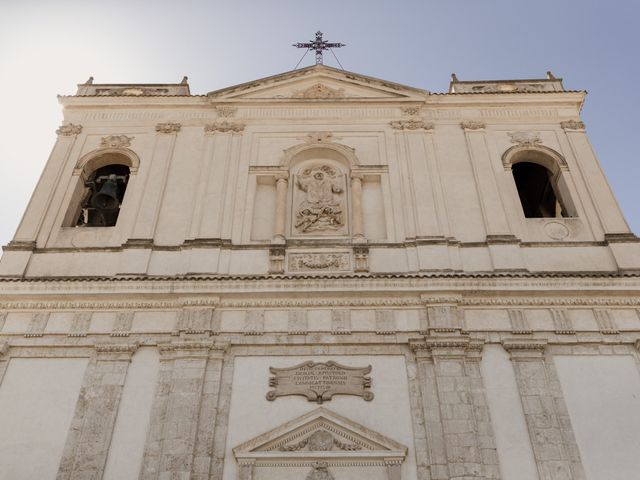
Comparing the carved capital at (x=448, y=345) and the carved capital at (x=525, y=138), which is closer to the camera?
the carved capital at (x=448, y=345)

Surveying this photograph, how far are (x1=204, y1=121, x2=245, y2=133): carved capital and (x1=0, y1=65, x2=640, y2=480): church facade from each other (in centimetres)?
5

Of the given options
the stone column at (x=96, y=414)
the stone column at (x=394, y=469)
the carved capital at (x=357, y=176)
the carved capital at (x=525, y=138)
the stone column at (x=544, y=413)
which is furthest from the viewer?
the carved capital at (x=525, y=138)

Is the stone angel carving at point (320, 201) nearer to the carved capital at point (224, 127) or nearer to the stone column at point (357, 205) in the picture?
the stone column at point (357, 205)

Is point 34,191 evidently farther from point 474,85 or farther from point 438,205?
point 474,85

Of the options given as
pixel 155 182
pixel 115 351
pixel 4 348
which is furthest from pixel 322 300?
pixel 4 348

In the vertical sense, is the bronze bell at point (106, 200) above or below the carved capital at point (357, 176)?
below

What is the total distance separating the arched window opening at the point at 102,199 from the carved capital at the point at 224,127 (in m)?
2.19

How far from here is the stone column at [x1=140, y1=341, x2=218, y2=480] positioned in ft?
30.7

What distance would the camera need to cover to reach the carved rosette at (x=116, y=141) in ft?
47.4

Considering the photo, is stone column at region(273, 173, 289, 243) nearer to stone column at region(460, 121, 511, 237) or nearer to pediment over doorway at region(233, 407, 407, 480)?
pediment over doorway at region(233, 407, 407, 480)

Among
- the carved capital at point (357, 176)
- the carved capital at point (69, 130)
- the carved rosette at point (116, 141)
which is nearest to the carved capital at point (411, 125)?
the carved capital at point (357, 176)

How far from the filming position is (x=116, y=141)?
1453cm

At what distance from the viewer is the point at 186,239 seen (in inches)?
488

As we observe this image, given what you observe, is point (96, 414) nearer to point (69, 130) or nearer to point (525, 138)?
point (69, 130)
